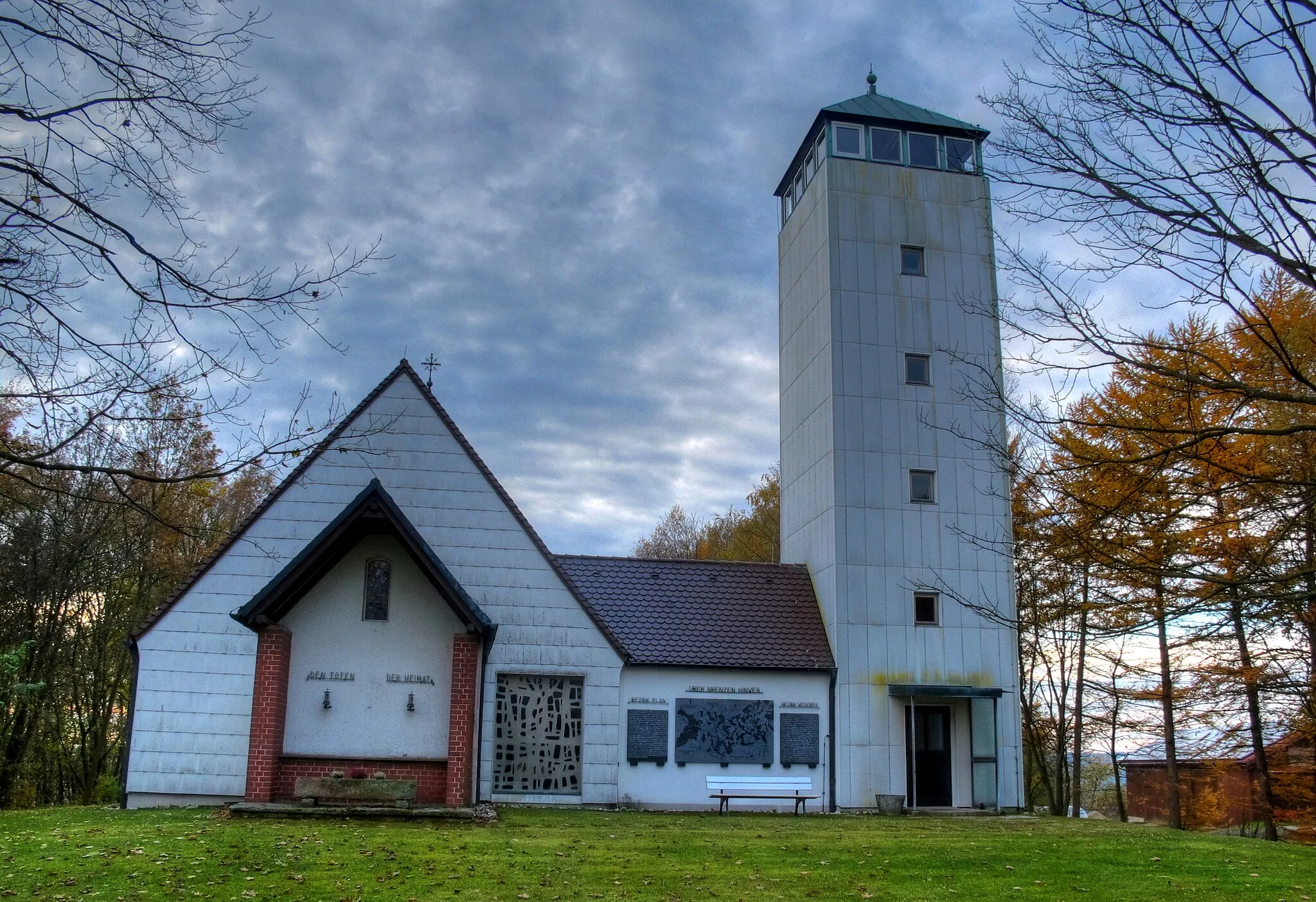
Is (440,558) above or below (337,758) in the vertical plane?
above

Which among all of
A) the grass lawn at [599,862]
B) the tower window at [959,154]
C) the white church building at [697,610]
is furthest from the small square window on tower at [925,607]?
the tower window at [959,154]

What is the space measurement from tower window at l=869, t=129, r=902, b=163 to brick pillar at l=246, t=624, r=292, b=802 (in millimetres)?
17315

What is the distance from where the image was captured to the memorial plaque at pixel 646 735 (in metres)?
21.1

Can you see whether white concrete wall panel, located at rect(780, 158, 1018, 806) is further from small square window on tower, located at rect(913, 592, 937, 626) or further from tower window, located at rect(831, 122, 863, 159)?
tower window, located at rect(831, 122, 863, 159)

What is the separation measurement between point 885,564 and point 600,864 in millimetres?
13156

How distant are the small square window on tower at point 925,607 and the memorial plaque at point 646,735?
5.98 metres

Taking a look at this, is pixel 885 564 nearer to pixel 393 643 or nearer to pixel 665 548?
pixel 393 643

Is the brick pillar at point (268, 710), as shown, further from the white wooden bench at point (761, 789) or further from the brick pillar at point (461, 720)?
the white wooden bench at point (761, 789)

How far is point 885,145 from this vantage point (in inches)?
1033

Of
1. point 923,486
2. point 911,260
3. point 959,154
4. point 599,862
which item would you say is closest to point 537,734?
point 599,862

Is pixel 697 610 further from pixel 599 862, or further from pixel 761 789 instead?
pixel 599 862

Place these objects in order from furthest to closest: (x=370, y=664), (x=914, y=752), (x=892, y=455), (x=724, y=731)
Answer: (x=892, y=455) → (x=914, y=752) → (x=724, y=731) → (x=370, y=664)

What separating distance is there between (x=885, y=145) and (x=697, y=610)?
12003 mm

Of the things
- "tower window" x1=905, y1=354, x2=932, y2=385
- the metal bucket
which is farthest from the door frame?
"tower window" x1=905, y1=354, x2=932, y2=385
